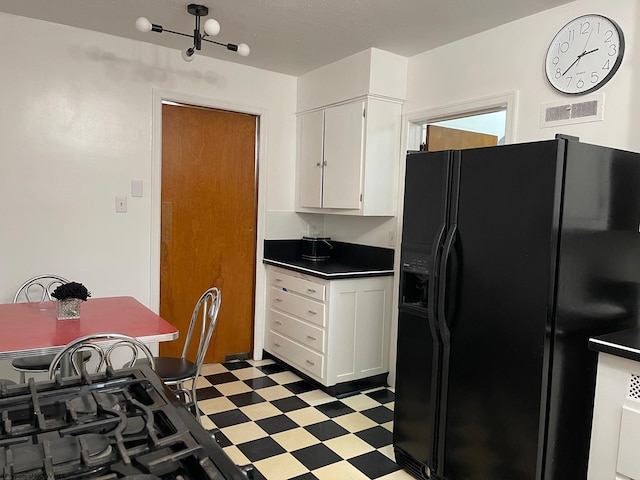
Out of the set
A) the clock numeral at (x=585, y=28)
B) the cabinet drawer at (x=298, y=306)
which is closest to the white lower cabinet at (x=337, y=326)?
the cabinet drawer at (x=298, y=306)

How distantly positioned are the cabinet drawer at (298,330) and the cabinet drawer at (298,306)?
2.0 inches

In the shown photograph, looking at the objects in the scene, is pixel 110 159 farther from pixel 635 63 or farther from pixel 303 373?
pixel 635 63

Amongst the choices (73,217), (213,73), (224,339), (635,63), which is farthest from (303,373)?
(635,63)

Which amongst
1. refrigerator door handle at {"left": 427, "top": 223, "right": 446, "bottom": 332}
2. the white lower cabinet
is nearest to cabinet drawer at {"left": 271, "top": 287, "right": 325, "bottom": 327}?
the white lower cabinet

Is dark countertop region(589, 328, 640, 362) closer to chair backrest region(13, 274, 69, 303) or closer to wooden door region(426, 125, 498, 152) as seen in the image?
wooden door region(426, 125, 498, 152)

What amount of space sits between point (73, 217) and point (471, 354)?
264 centimetres

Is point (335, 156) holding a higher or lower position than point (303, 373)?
higher

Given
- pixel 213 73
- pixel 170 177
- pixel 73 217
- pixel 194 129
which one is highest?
pixel 213 73

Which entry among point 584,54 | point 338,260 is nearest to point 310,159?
point 338,260

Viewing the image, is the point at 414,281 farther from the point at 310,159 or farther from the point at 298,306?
the point at 310,159

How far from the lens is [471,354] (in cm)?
208

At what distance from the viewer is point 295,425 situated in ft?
9.48

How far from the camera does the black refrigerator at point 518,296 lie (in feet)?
6.00

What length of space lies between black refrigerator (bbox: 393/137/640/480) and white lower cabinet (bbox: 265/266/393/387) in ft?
3.41
